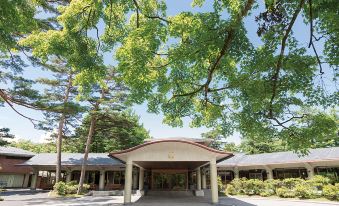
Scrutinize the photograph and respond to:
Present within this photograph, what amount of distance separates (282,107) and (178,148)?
8.37m

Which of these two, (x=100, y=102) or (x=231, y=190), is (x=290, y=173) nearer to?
(x=231, y=190)

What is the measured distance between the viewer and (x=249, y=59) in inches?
323

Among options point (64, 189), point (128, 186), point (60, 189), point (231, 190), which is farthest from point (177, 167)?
point (60, 189)

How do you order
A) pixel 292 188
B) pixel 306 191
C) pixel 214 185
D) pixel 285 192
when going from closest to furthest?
pixel 214 185 → pixel 306 191 → pixel 285 192 → pixel 292 188

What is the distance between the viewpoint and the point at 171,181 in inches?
1144

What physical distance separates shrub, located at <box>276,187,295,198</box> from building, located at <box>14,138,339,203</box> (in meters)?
4.48

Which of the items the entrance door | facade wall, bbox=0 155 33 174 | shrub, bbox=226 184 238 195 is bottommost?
shrub, bbox=226 184 238 195

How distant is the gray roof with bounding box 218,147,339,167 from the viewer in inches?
962

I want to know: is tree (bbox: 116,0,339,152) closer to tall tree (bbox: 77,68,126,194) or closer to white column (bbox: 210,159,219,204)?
white column (bbox: 210,159,219,204)

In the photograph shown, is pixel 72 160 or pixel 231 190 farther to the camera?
pixel 72 160

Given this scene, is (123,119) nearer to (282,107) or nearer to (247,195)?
(247,195)

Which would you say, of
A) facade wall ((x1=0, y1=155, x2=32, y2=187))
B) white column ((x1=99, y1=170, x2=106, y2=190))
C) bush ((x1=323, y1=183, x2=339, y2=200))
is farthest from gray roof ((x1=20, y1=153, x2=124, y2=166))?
bush ((x1=323, y1=183, x2=339, y2=200))

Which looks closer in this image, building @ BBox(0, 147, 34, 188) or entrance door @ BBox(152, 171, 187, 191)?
entrance door @ BBox(152, 171, 187, 191)

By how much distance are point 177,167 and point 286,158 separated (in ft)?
39.0
